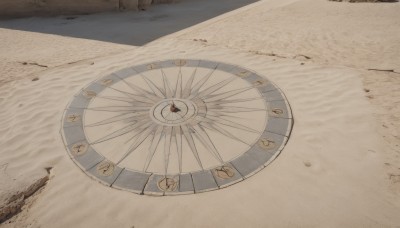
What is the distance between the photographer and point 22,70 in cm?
801

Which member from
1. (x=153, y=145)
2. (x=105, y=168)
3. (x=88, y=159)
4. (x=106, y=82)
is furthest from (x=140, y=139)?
(x=106, y=82)

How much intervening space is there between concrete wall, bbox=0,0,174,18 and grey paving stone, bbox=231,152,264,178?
412 inches

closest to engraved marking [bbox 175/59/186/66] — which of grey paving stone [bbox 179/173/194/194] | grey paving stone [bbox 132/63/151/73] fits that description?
grey paving stone [bbox 132/63/151/73]

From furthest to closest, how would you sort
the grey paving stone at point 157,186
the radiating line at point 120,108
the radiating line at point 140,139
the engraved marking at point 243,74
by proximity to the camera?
the engraved marking at point 243,74
the radiating line at point 120,108
the radiating line at point 140,139
the grey paving stone at point 157,186

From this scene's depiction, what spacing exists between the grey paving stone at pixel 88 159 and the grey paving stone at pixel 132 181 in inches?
21.4

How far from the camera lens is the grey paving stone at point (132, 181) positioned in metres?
4.34

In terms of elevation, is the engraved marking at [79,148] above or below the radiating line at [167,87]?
below

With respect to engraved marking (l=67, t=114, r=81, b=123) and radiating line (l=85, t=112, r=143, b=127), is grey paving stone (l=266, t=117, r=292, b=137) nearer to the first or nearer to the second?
radiating line (l=85, t=112, r=143, b=127)

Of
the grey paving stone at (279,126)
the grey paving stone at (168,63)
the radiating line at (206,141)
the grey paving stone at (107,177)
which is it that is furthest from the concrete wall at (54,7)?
the grey paving stone at (107,177)

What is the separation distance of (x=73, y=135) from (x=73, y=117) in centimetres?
56

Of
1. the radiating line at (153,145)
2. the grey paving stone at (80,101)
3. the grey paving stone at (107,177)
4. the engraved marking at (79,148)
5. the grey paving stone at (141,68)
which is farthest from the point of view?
the grey paving stone at (141,68)

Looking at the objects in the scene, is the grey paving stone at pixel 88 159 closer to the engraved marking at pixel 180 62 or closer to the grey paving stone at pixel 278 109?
the grey paving stone at pixel 278 109

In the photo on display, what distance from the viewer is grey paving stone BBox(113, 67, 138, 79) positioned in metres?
7.05

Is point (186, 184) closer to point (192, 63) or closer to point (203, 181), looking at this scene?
point (203, 181)
